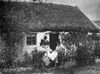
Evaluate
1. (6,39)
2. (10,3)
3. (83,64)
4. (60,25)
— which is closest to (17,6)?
(10,3)

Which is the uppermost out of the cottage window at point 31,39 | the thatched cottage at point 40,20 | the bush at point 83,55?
the thatched cottage at point 40,20

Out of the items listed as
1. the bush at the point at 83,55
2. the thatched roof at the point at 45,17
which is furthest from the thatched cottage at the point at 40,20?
the bush at the point at 83,55

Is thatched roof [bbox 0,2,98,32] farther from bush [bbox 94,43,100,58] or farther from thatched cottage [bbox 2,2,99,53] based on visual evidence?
bush [bbox 94,43,100,58]

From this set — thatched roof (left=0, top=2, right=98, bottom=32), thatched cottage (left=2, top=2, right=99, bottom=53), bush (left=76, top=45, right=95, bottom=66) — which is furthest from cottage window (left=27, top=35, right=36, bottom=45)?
bush (left=76, top=45, right=95, bottom=66)

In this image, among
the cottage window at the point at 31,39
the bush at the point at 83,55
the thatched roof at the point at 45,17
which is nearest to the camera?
the bush at the point at 83,55

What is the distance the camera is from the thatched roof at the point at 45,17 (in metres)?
14.4

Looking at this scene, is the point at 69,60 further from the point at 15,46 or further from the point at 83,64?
the point at 15,46

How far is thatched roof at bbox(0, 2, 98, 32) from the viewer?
1438 centimetres

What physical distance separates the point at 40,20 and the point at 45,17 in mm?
1038

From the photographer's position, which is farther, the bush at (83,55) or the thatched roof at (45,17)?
the thatched roof at (45,17)

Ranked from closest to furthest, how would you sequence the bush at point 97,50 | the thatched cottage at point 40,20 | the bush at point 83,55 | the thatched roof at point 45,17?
1. the bush at point 83,55
2. the bush at point 97,50
3. the thatched cottage at point 40,20
4. the thatched roof at point 45,17

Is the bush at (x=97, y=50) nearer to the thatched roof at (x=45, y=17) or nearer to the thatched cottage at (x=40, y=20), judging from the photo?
the thatched cottage at (x=40, y=20)

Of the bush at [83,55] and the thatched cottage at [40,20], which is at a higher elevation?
the thatched cottage at [40,20]

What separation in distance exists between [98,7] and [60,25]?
4.43m
